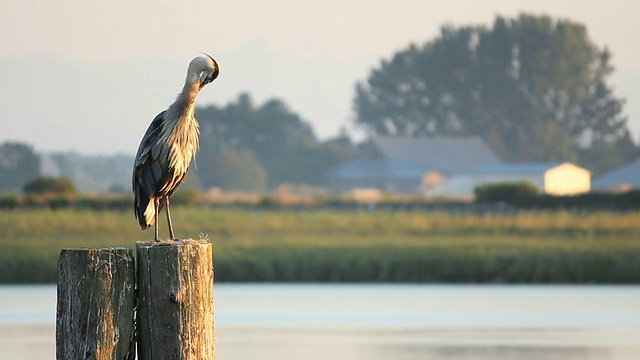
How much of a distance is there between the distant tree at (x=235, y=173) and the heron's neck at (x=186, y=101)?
80542 mm

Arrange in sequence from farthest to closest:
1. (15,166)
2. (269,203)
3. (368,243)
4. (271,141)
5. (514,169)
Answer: (271,141) < (514,169) < (15,166) < (269,203) < (368,243)

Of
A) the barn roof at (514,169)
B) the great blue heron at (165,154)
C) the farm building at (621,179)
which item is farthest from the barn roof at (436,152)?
the great blue heron at (165,154)

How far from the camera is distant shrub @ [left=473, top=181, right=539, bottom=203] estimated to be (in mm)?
39688

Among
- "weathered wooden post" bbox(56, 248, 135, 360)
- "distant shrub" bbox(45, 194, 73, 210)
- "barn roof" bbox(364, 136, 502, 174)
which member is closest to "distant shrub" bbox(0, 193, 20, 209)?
"distant shrub" bbox(45, 194, 73, 210)

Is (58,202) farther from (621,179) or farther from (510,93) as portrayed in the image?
(510,93)

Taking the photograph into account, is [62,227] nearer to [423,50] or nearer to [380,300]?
[380,300]

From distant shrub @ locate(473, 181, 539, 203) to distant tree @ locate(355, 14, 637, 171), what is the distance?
53.3m

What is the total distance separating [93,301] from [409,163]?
84.0 meters

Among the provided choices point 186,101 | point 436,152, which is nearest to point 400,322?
point 186,101

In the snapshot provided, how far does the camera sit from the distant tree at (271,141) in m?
95.1

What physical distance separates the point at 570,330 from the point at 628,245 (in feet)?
39.4

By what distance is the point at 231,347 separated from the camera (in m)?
17.3

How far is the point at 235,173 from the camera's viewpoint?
89812 millimetres

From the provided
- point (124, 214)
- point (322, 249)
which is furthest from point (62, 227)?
point (322, 249)
